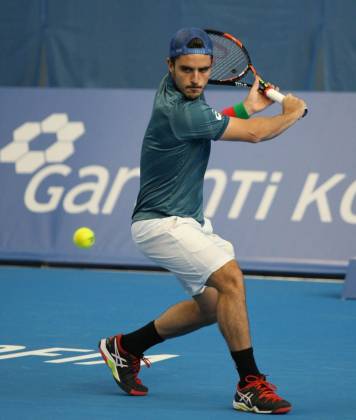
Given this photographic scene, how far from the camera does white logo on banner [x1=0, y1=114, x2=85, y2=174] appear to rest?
458 inches

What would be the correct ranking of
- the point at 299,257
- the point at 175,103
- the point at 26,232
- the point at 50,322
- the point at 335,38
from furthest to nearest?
the point at 335,38, the point at 26,232, the point at 299,257, the point at 50,322, the point at 175,103

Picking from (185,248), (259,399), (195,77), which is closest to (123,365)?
(185,248)

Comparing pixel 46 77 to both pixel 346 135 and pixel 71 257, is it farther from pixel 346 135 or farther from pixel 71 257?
pixel 346 135

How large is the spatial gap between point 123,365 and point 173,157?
3.47 feet

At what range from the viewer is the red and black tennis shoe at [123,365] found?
5910mm

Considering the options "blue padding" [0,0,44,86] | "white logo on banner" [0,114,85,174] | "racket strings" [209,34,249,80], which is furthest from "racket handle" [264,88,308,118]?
"blue padding" [0,0,44,86]

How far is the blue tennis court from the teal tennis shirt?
2.92 feet

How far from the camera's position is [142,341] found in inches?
238

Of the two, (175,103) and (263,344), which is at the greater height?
(175,103)

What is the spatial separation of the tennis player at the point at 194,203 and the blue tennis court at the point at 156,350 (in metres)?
0.22

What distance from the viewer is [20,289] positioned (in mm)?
9938

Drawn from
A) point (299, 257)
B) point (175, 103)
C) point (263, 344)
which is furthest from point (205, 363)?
point (299, 257)

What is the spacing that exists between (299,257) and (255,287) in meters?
0.68

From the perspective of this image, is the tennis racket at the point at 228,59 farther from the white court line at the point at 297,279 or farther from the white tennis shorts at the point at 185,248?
the white court line at the point at 297,279
